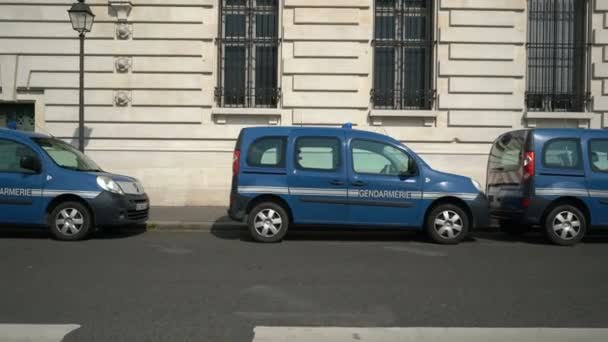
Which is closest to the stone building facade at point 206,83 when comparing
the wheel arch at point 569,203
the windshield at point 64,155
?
the windshield at point 64,155

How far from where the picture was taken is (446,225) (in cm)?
918

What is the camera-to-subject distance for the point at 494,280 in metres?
6.59

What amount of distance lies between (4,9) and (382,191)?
33.4 ft

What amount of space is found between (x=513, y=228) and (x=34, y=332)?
8373mm

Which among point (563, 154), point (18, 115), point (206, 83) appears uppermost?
point (206, 83)

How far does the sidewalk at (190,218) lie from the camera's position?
10.8 m

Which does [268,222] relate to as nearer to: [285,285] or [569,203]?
[285,285]

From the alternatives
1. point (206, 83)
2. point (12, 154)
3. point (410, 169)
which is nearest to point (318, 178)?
point (410, 169)

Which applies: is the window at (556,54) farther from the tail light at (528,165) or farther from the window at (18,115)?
the window at (18,115)

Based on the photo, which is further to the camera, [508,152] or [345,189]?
[508,152]

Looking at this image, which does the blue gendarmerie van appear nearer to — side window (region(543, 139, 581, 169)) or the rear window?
the rear window

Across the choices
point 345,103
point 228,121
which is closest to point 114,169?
point 228,121

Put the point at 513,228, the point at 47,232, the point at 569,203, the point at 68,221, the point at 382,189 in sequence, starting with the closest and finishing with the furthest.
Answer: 1. the point at 382,189
2. the point at 68,221
3. the point at 569,203
4. the point at 47,232
5. the point at 513,228

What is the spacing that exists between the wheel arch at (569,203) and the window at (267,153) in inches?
168
